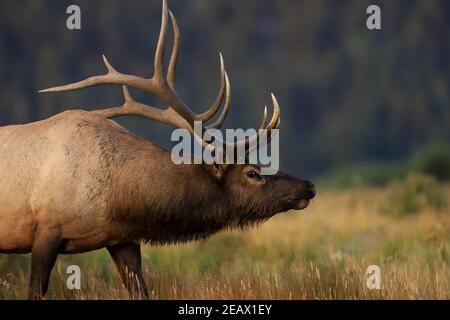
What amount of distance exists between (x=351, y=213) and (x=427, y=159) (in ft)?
17.6

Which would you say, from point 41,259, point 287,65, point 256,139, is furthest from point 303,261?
Result: point 287,65

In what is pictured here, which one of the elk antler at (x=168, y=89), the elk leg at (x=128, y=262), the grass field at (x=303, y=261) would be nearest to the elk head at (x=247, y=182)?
the elk antler at (x=168, y=89)

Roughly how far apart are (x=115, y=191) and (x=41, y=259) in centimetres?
74

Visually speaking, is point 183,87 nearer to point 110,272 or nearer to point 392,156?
point 392,156

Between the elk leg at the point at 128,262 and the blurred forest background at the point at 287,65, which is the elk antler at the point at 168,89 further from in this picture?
the blurred forest background at the point at 287,65

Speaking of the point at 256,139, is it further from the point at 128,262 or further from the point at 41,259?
the point at 41,259

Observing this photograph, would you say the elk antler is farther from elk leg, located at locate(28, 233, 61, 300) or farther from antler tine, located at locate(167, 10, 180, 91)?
elk leg, located at locate(28, 233, 61, 300)

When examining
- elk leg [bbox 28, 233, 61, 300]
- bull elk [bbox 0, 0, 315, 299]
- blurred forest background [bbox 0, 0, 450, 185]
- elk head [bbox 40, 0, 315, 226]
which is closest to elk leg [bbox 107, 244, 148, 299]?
bull elk [bbox 0, 0, 315, 299]

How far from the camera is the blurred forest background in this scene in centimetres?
3838

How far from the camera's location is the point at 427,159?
2169 cm

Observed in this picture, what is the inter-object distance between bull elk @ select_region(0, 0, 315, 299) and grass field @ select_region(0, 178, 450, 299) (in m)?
0.41

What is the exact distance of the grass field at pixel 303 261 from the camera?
7.24 metres

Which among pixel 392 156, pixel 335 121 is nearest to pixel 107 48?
pixel 335 121
